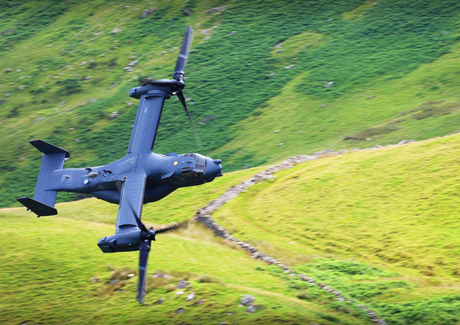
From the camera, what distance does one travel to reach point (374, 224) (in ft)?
140

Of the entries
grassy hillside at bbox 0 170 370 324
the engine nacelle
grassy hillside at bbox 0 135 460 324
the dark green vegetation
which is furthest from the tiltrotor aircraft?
the dark green vegetation

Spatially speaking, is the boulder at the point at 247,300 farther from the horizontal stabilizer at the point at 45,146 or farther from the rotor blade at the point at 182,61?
the horizontal stabilizer at the point at 45,146

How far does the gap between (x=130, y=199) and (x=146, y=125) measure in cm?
717

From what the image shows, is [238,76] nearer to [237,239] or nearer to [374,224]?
[237,239]

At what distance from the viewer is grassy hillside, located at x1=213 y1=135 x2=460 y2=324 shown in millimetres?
35500

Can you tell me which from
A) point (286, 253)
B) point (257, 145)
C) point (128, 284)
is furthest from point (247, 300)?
point (257, 145)

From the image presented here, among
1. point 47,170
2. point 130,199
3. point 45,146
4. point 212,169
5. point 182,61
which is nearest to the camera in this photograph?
point 130,199

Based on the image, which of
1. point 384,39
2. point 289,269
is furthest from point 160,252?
point 384,39

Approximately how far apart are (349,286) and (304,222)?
370 inches

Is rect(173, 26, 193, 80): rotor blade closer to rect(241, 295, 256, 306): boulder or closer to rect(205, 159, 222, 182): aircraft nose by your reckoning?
rect(205, 159, 222, 182): aircraft nose

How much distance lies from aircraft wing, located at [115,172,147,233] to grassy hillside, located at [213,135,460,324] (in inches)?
459

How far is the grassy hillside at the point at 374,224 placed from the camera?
3550 cm

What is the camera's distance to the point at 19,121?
8706 centimetres

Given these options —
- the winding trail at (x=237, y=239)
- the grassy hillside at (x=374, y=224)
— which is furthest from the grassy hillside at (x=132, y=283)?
the grassy hillside at (x=374, y=224)
